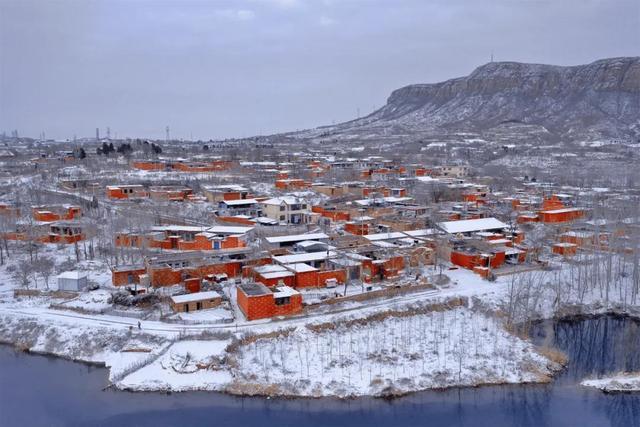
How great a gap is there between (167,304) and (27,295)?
739 centimetres

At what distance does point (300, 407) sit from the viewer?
17.0 meters

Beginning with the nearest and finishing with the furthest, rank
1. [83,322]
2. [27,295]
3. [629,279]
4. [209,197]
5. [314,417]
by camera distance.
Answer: [314,417]
[83,322]
[27,295]
[629,279]
[209,197]

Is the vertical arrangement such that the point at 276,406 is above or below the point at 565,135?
below

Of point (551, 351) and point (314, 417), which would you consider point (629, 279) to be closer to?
point (551, 351)

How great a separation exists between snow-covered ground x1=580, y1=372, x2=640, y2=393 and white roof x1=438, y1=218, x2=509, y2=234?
15.1 metres

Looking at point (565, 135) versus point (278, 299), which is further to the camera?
point (565, 135)

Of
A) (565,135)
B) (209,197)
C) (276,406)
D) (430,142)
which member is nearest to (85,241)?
(209,197)

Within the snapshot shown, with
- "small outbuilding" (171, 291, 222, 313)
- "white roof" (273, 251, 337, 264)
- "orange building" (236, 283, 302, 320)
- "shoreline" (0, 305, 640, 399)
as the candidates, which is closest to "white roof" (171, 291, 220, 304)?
"small outbuilding" (171, 291, 222, 313)

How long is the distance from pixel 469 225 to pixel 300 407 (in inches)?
813

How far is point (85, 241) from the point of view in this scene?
33.2 metres

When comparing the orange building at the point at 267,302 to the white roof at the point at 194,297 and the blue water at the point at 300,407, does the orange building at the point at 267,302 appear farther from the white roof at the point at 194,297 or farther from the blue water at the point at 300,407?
the blue water at the point at 300,407

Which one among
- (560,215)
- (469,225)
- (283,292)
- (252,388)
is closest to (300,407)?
(252,388)

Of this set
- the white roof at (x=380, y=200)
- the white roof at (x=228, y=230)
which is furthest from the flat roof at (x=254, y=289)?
the white roof at (x=380, y=200)

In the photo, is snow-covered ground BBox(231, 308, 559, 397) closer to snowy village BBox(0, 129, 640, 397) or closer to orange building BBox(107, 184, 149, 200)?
snowy village BBox(0, 129, 640, 397)
